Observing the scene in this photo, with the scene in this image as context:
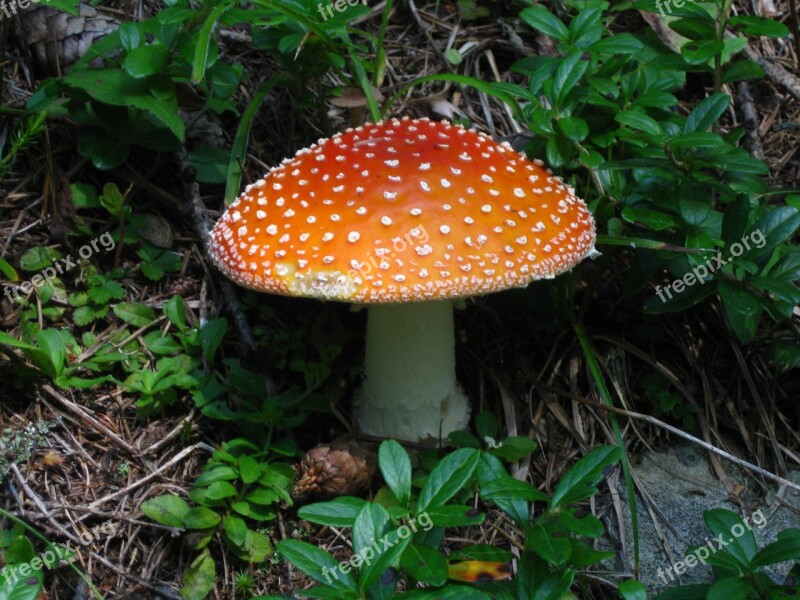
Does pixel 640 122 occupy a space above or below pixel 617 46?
below

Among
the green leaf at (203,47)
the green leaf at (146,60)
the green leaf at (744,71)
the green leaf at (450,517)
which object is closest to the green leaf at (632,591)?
the green leaf at (450,517)

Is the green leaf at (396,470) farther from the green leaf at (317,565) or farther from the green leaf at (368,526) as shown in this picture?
the green leaf at (317,565)

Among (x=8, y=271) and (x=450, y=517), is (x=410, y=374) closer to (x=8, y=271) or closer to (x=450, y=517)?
(x=450, y=517)

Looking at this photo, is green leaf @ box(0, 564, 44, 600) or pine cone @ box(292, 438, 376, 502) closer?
green leaf @ box(0, 564, 44, 600)

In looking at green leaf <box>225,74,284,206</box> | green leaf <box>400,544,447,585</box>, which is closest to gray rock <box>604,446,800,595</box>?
green leaf <box>400,544,447,585</box>

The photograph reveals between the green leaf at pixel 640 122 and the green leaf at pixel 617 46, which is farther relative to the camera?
the green leaf at pixel 617 46

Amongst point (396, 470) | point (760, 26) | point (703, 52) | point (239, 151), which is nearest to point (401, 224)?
point (396, 470)

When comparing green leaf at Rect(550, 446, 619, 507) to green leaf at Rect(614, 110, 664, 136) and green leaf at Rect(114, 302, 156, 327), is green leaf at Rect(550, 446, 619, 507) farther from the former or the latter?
green leaf at Rect(114, 302, 156, 327)

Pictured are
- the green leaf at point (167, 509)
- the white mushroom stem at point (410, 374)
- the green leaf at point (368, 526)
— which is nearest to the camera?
the green leaf at point (368, 526)
